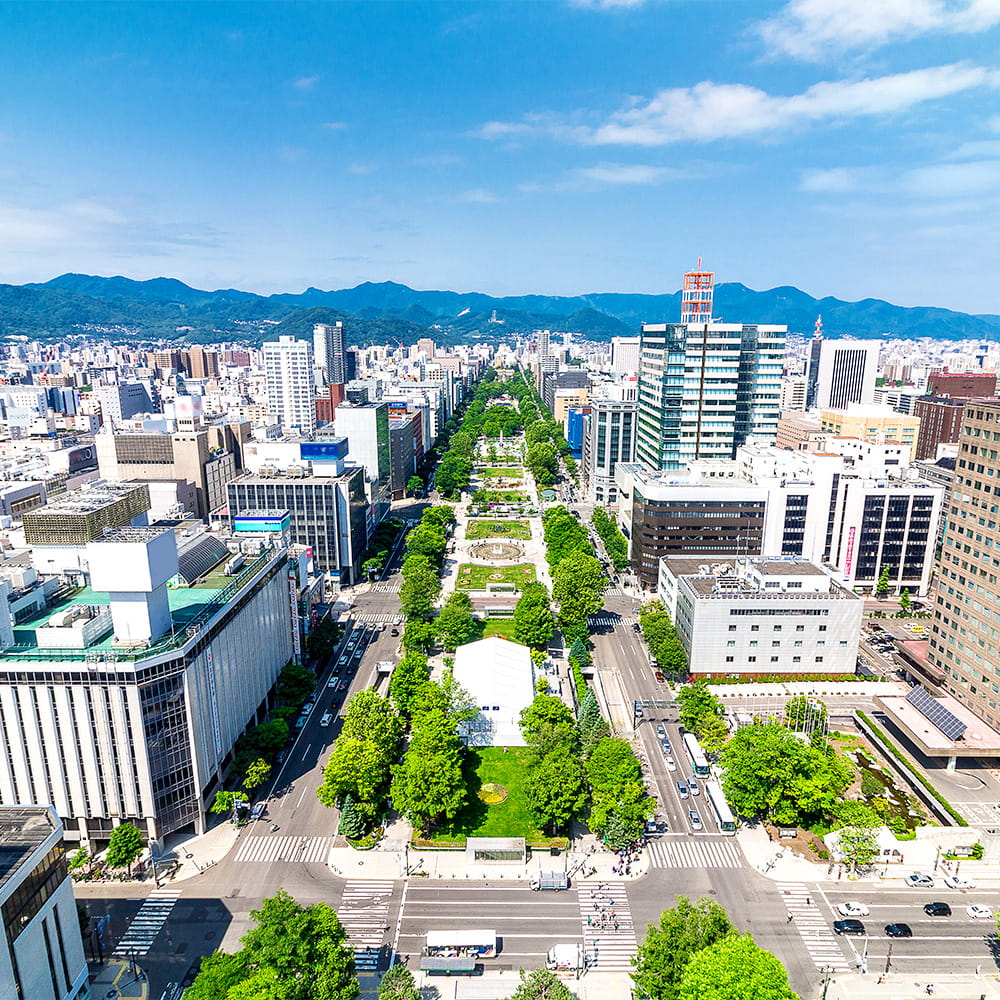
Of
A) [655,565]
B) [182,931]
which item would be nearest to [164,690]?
[182,931]

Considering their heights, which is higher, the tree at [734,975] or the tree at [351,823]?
the tree at [734,975]

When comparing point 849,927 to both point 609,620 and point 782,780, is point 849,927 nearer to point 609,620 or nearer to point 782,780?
point 782,780

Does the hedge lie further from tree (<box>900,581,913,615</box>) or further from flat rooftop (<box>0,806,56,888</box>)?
flat rooftop (<box>0,806,56,888</box>)

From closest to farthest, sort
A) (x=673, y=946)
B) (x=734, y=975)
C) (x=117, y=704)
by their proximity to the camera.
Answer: (x=734, y=975), (x=673, y=946), (x=117, y=704)

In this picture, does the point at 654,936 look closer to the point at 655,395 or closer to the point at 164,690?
the point at 164,690

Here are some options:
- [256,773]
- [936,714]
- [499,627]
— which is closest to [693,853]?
[936,714]

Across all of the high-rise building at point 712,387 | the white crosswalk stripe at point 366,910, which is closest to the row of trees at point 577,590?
the high-rise building at point 712,387

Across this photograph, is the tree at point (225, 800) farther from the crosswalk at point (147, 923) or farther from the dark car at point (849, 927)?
the dark car at point (849, 927)
